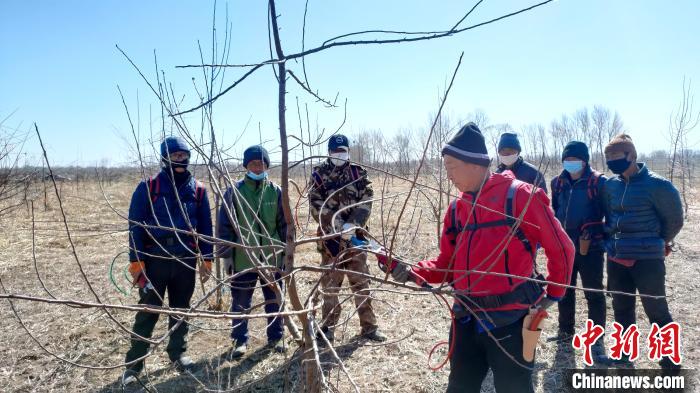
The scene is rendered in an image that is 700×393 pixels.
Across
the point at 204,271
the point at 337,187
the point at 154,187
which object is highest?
the point at 154,187

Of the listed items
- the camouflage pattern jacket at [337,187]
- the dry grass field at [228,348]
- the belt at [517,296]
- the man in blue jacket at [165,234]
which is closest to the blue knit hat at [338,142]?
the camouflage pattern jacket at [337,187]

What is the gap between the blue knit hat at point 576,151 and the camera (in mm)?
3473

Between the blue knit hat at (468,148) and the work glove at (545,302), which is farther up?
the blue knit hat at (468,148)

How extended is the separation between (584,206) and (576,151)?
48 cm

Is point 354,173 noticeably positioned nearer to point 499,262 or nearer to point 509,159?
point 509,159

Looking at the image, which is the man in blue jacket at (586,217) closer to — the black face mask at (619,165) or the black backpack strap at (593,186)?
the black backpack strap at (593,186)

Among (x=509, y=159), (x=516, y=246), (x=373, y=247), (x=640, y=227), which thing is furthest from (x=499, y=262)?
(x=509, y=159)

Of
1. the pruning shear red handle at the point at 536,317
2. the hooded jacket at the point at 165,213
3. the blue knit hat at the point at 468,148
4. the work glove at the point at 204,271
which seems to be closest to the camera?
the work glove at the point at 204,271

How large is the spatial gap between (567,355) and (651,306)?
863 millimetres

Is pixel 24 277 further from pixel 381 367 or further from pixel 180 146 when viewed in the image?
pixel 381 367

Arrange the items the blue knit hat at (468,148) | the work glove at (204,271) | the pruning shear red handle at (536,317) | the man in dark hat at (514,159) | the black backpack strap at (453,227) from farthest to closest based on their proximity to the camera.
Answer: the man in dark hat at (514,159)
the black backpack strap at (453,227)
the blue knit hat at (468,148)
the pruning shear red handle at (536,317)
the work glove at (204,271)

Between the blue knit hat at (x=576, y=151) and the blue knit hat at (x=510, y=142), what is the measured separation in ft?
1.24

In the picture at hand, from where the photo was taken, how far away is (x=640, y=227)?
10.1ft

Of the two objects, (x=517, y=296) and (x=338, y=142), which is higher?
(x=338, y=142)
